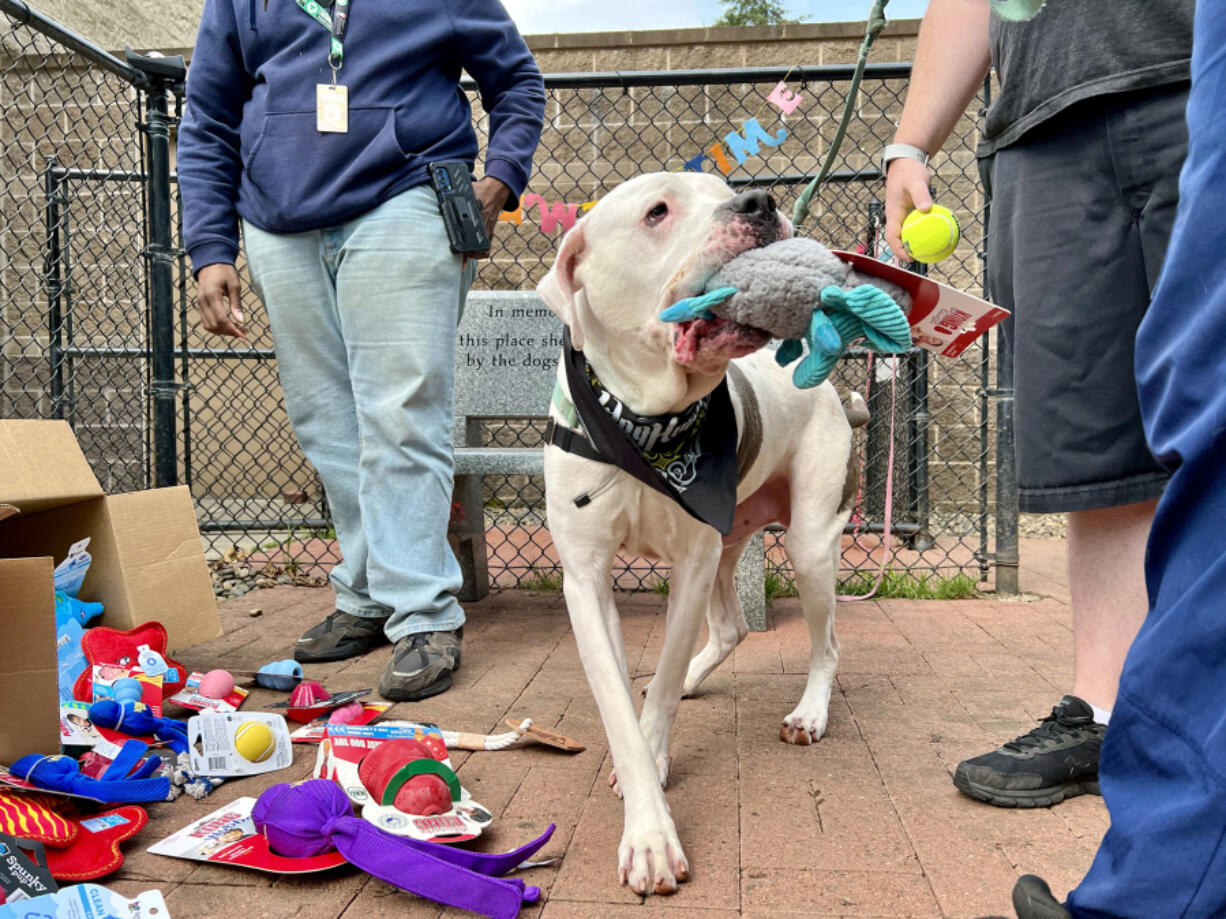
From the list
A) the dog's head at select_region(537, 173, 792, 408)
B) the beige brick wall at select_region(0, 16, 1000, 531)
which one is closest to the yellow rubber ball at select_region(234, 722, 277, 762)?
the dog's head at select_region(537, 173, 792, 408)

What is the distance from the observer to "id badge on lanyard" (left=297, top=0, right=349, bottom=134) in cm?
291

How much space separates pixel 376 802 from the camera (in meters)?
1.88

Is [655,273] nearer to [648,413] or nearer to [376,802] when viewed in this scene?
[648,413]

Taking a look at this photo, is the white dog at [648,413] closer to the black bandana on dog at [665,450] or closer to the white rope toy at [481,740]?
the black bandana on dog at [665,450]

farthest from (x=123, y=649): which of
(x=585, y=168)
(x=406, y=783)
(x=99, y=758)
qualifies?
(x=585, y=168)

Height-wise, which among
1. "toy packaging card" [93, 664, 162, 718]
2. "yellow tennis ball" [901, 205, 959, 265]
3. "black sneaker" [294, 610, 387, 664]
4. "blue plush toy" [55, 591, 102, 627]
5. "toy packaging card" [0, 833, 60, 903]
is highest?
"yellow tennis ball" [901, 205, 959, 265]

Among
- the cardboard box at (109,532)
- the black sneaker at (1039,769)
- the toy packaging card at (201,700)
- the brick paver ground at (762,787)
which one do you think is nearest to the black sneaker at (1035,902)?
the brick paver ground at (762,787)

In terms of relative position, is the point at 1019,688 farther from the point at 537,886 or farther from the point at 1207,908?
the point at 1207,908

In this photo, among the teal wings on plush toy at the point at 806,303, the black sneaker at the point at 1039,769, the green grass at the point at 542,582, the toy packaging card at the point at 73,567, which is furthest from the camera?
the green grass at the point at 542,582

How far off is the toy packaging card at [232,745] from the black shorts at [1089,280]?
1.83 meters

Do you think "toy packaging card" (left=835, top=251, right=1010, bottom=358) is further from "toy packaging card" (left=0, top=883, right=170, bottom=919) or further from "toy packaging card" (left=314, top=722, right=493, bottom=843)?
"toy packaging card" (left=0, top=883, right=170, bottom=919)

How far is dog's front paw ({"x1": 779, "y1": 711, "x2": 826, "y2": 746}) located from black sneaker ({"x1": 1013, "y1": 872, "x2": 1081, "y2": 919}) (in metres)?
A: 1.09

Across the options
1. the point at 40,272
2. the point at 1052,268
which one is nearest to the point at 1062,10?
the point at 1052,268

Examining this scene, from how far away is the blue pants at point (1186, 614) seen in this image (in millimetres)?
950
